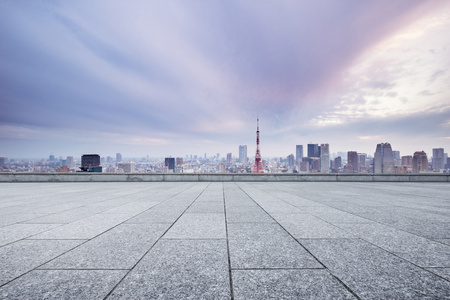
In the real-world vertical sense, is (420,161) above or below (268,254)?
above

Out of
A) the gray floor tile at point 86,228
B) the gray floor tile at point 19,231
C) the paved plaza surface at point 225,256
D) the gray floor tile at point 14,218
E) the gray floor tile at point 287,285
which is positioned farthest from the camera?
the gray floor tile at point 14,218

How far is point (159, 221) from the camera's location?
5.24 metres

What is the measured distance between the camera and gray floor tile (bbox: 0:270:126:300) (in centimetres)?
217

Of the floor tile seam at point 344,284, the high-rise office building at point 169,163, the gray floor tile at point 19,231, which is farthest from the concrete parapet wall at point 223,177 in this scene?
the high-rise office building at point 169,163

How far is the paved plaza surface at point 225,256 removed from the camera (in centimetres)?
226

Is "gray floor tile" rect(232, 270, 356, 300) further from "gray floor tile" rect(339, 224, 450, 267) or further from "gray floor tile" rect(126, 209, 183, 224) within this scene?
"gray floor tile" rect(126, 209, 183, 224)

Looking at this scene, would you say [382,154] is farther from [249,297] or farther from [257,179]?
[249,297]

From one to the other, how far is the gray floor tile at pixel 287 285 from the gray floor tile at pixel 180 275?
198 millimetres

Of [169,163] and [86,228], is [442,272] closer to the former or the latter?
[86,228]

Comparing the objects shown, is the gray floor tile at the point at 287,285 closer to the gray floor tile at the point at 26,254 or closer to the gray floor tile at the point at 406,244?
the gray floor tile at the point at 406,244

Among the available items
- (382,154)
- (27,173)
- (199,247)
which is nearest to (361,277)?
(199,247)

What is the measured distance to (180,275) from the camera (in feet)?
8.48

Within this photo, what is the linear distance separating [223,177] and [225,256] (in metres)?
14.4

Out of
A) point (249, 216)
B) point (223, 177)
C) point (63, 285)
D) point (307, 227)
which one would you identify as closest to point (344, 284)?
point (307, 227)
